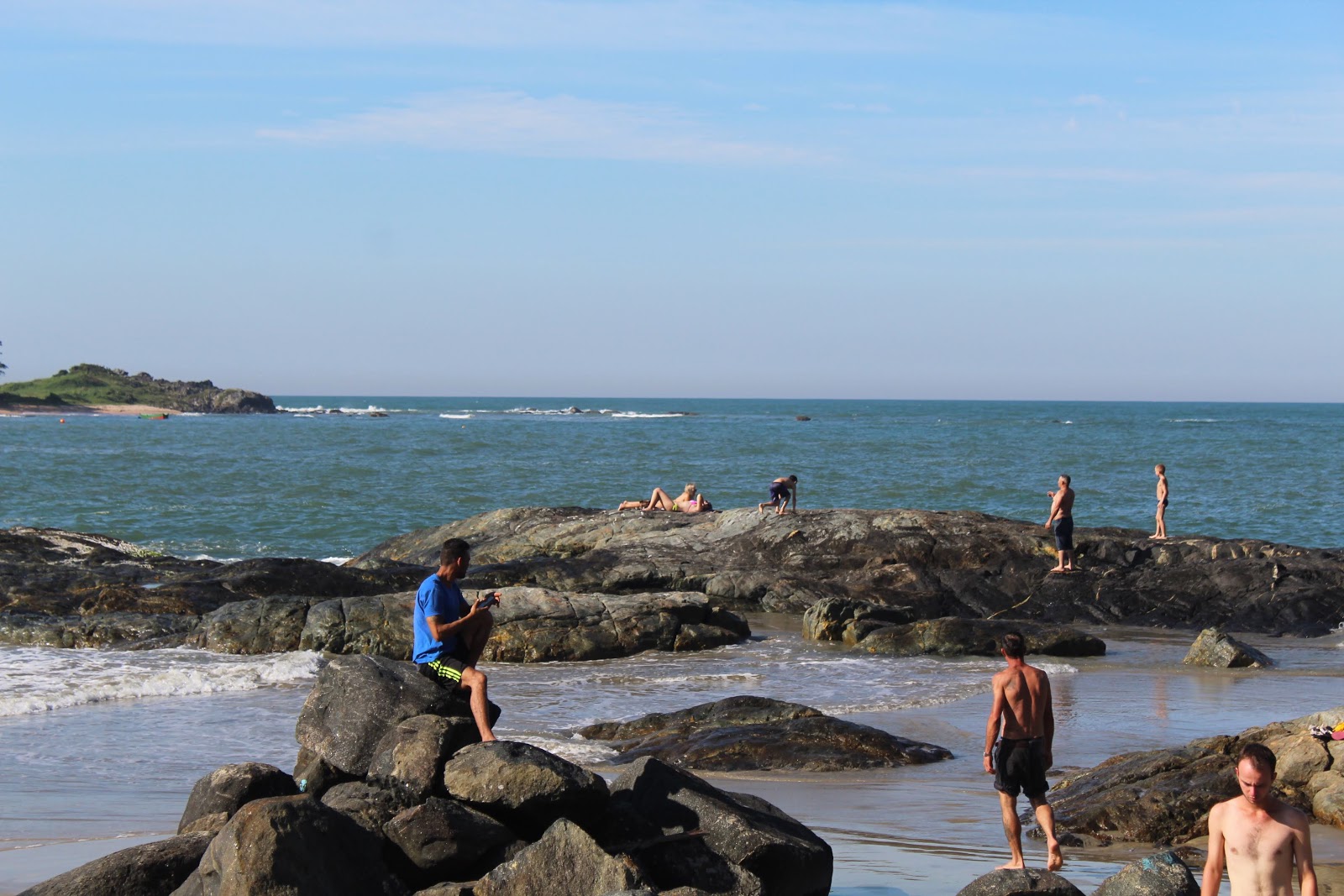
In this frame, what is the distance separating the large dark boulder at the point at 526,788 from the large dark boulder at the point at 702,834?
0.27 meters

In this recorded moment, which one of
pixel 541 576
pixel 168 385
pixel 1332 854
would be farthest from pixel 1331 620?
pixel 168 385

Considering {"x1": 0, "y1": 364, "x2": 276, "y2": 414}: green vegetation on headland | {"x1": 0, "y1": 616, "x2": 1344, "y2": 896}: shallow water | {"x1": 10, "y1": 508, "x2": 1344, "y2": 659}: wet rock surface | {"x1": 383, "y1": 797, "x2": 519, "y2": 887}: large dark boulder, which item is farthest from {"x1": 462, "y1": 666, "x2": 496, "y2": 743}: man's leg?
{"x1": 0, "y1": 364, "x2": 276, "y2": 414}: green vegetation on headland

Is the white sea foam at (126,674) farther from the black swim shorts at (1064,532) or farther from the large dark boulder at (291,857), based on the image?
the black swim shorts at (1064,532)

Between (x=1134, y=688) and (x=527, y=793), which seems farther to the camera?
(x=1134, y=688)

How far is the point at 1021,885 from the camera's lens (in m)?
7.07

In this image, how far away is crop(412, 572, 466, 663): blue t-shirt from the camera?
928 cm

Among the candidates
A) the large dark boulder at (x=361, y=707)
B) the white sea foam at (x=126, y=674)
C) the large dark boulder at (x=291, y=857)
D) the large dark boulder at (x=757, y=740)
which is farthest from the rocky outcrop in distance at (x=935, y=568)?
the large dark boulder at (x=291, y=857)

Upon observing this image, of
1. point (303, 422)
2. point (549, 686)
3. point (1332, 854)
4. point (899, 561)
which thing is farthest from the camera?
point (303, 422)

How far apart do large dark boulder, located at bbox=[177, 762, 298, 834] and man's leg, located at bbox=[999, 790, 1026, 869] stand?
14.5 ft

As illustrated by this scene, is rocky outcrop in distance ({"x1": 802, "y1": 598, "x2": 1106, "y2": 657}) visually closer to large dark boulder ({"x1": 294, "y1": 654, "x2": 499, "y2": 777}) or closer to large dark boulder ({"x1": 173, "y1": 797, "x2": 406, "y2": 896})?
large dark boulder ({"x1": 294, "y1": 654, "x2": 499, "y2": 777})

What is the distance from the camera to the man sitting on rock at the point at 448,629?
923cm

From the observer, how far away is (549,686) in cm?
1590

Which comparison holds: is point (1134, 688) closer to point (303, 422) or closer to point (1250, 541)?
point (1250, 541)

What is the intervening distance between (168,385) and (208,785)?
6202 inches
